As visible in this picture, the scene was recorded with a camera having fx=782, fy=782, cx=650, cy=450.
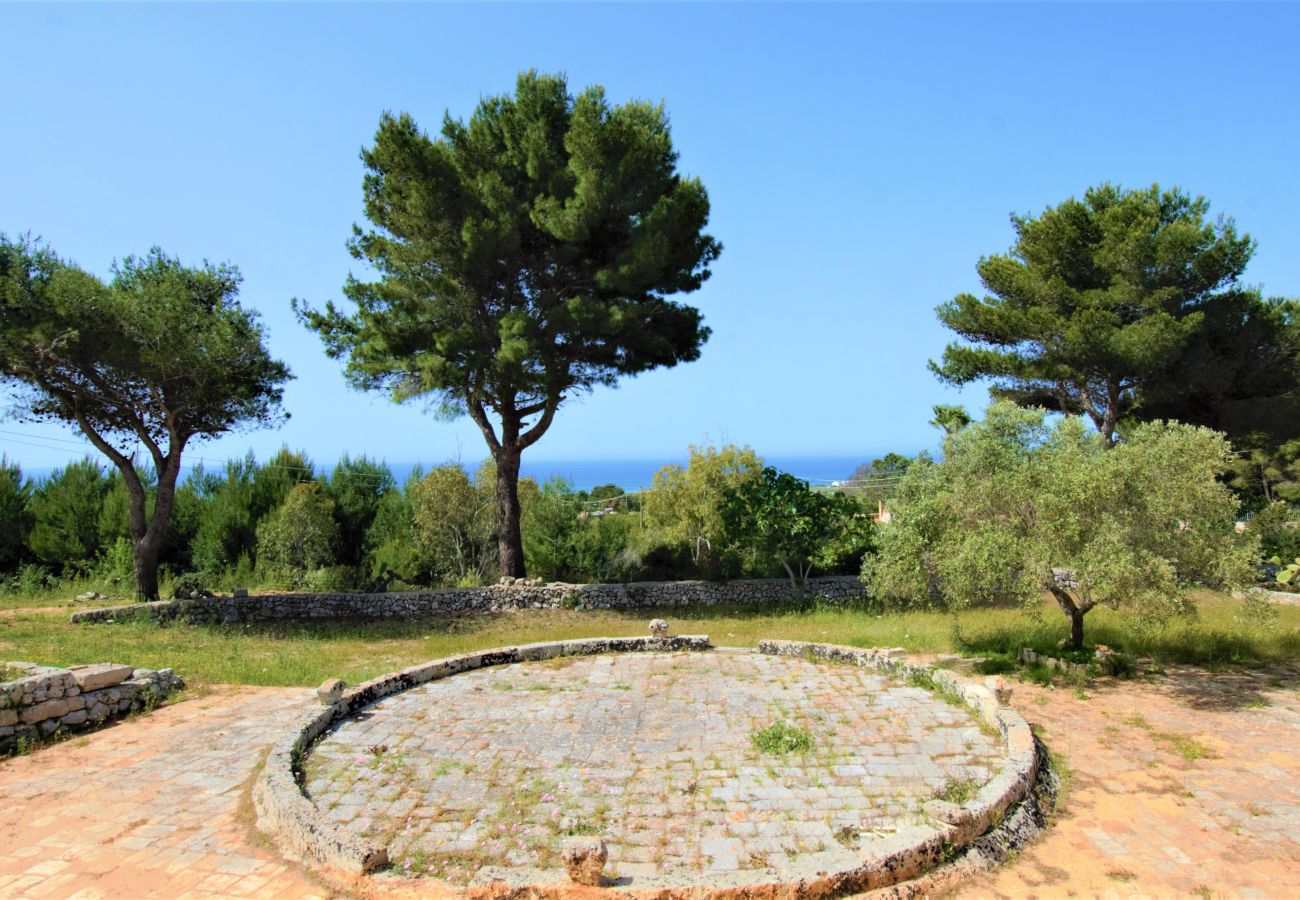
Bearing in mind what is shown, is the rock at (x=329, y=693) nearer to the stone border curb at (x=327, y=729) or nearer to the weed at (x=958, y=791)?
the stone border curb at (x=327, y=729)

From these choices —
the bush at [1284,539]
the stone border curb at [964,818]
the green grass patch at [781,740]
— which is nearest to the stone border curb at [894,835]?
the stone border curb at [964,818]

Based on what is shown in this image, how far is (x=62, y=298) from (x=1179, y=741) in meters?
19.2

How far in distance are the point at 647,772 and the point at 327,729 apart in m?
3.54

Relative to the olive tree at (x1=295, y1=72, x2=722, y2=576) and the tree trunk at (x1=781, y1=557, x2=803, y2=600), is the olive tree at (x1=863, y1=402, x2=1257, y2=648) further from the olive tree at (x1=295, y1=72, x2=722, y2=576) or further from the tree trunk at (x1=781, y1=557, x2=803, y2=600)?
the olive tree at (x1=295, y1=72, x2=722, y2=576)

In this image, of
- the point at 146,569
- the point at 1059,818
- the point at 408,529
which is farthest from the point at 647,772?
the point at 408,529

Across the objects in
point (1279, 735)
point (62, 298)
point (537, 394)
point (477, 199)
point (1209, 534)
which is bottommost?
point (1279, 735)

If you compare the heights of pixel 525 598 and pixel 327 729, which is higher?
pixel 525 598

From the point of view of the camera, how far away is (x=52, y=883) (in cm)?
519

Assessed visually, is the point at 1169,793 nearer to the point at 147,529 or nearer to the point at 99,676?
the point at 99,676

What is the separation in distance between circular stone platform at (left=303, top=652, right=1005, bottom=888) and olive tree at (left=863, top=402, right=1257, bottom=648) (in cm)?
217

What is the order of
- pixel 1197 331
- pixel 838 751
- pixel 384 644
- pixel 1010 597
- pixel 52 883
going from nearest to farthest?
pixel 52 883 → pixel 838 751 → pixel 384 644 → pixel 1010 597 → pixel 1197 331

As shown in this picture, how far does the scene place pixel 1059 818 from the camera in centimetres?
621

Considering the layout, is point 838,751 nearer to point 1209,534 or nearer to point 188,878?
point 188,878

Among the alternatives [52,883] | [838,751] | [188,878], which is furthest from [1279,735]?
[52,883]
